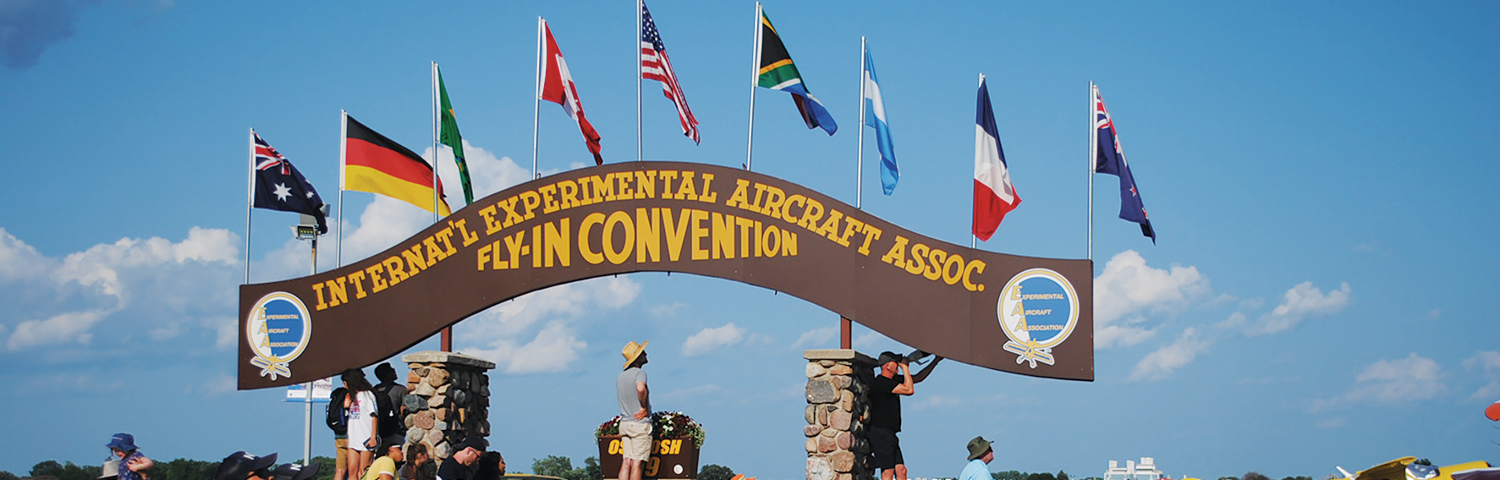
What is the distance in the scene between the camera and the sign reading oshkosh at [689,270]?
585 inches

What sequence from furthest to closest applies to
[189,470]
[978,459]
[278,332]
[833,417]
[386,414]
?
[189,470]
[278,332]
[386,414]
[833,417]
[978,459]

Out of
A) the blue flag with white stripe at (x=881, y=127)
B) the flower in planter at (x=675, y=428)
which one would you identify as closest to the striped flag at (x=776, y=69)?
the blue flag with white stripe at (x=881, y=127)

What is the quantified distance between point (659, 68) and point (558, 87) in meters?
1.35

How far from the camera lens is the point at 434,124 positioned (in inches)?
681

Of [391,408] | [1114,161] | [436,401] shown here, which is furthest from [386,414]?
[1114,161]

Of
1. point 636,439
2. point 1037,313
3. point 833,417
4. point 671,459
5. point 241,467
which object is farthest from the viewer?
point 671,459

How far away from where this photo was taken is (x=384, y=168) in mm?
17391

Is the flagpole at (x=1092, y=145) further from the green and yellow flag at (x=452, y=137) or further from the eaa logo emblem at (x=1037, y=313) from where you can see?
the green and yellow flag at (x=452, y=137)

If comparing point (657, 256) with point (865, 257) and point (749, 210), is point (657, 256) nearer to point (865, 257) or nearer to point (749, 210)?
point (749, 210)

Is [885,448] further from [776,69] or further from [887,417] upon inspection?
[776,69]

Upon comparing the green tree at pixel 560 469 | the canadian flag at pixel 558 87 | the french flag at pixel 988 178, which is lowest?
the green tree at pixel 560 469

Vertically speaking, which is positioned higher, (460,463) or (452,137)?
(452,137)

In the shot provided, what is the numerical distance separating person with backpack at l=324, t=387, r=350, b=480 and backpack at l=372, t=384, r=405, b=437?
1.39 ft

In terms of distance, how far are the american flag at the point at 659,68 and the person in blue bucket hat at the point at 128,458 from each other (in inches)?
293
